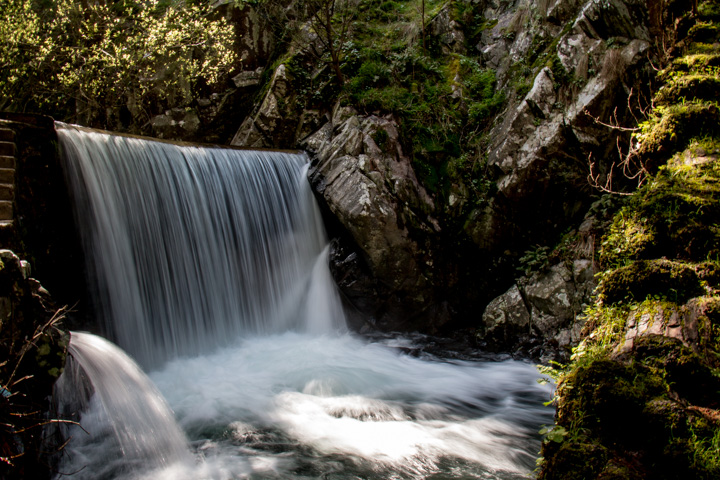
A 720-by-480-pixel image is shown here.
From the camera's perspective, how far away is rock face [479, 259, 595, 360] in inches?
255

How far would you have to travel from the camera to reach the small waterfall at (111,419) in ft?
10.9

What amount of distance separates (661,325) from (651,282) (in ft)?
1.03

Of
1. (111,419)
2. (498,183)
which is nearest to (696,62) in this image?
(498,183)

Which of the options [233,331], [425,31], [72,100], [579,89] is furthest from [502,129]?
[72,100]

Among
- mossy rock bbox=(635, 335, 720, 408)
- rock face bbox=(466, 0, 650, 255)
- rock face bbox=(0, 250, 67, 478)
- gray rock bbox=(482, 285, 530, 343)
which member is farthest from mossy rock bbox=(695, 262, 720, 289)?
rock face bbox=(466, 0, 650, 255)

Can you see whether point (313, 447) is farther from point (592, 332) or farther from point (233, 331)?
point (233, 331)

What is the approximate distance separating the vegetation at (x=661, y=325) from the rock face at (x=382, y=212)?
4.36 meters

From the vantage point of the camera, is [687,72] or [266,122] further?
[266,122]

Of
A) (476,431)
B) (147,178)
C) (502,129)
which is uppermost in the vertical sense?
(502,129)

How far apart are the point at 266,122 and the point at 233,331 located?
17.1ft

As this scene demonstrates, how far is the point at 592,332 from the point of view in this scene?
2695mm

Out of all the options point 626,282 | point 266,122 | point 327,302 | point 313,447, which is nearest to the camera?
point 626,282

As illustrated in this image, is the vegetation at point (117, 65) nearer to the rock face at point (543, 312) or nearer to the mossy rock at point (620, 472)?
the rock face at point (543, 312)

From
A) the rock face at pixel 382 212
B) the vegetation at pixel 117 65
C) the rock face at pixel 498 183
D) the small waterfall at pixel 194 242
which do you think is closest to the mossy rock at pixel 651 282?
the rock face at pixel 498 183
